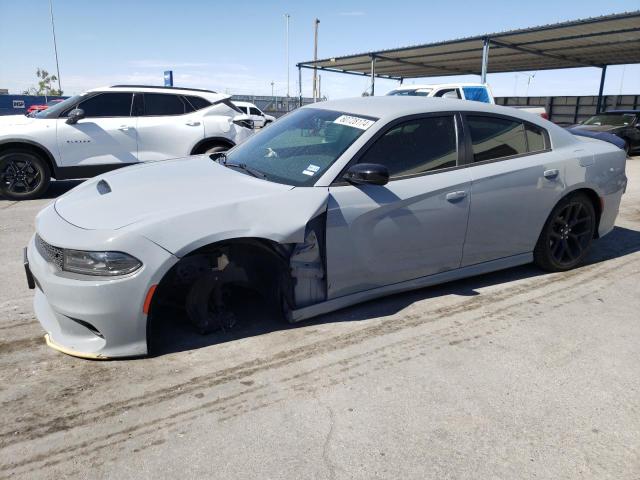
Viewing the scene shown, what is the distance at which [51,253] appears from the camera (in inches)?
114

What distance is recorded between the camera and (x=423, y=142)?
377 cm

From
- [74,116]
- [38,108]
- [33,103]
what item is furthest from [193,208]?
[33,103]

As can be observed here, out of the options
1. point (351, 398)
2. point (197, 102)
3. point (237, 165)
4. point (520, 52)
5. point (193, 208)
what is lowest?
point (351, 398)

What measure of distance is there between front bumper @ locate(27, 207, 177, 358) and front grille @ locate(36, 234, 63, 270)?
28 mm

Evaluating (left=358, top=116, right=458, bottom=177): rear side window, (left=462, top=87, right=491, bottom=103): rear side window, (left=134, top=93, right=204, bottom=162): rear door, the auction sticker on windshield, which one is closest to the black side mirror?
(left=358, top=116, right=458, bottom=177): rear side window

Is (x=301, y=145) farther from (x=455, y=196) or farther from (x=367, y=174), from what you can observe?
(x=455, y=196)

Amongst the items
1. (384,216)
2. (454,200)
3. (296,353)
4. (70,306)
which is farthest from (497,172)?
(70,306)

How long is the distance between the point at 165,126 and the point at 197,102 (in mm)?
731

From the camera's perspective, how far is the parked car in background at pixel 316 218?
2.81 meters

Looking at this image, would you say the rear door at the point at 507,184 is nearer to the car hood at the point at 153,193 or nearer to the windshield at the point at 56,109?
the car hood at the point at 153,193

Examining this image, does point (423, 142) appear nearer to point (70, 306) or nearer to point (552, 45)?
point (70, 306)

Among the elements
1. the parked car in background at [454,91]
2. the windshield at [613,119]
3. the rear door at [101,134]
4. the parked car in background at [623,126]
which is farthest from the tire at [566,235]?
the windshield at [613,119]

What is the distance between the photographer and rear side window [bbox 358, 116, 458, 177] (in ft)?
11.7

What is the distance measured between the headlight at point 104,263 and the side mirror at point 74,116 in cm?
574
